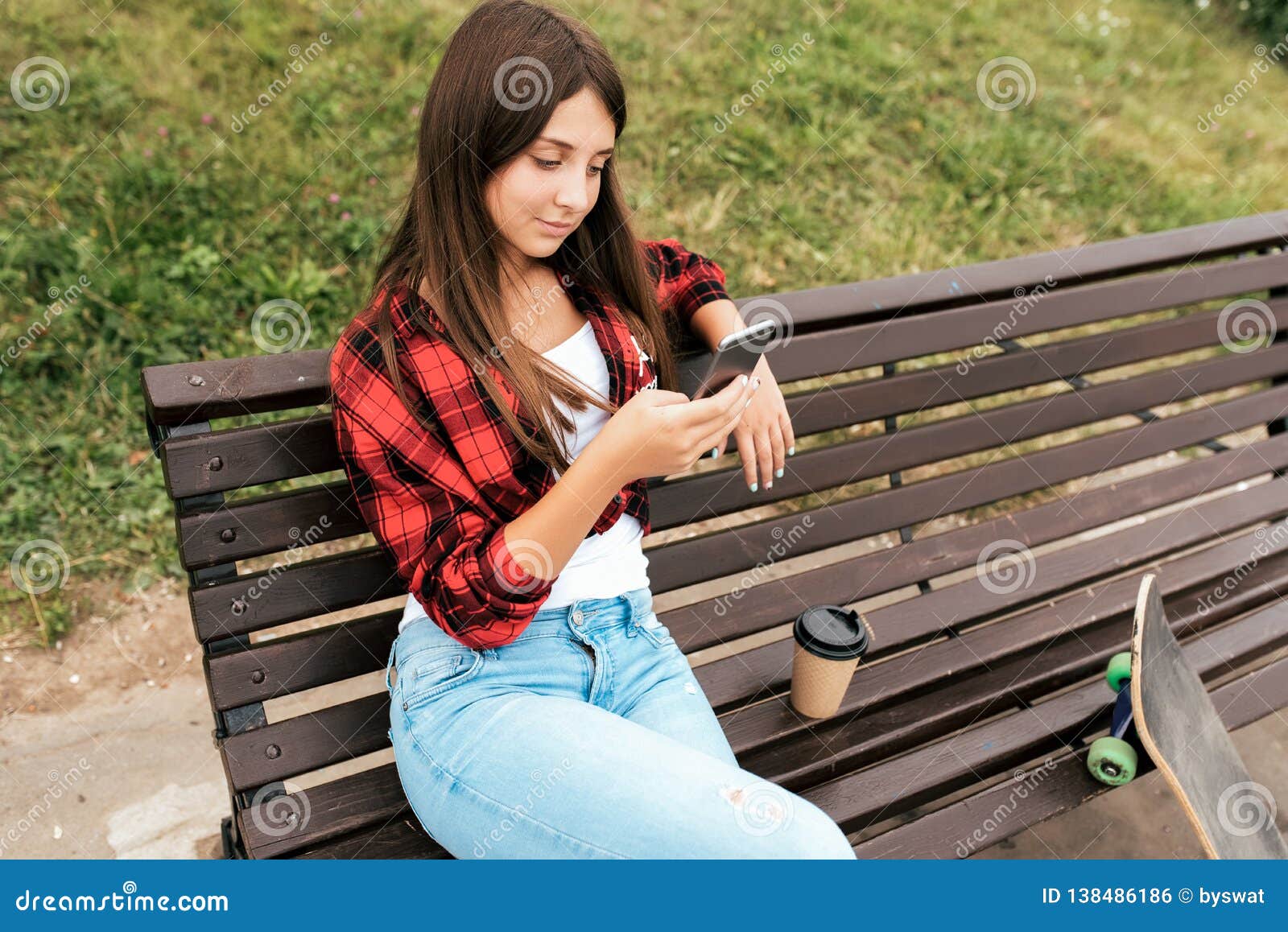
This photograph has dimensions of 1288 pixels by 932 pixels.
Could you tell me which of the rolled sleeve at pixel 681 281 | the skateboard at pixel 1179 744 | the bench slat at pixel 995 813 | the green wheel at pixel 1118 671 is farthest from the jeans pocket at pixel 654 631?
the green wheel at pixel 1118 671

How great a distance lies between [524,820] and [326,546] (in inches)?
77.2

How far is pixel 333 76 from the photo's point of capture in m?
4.06

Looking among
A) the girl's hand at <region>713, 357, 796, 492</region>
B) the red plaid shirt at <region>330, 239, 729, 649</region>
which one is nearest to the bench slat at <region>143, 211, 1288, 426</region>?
the red plaid shirt at <region>330, 239, 729, 649</region>

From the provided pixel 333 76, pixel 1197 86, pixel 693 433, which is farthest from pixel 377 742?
pixel 1197 86

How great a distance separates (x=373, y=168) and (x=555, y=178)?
2471 millimetres

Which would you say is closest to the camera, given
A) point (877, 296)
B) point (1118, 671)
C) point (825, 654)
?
point (825, 654)

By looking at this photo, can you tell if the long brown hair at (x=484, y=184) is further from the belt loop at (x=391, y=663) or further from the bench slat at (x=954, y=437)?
the bench slat at (x=954, y=437)

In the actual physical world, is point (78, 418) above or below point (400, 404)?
below

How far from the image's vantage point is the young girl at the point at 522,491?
1.55 meters

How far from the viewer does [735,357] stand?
1.69 meters

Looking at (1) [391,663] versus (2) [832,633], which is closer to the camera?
(1) [391,663]

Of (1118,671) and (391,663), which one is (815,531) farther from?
(391,663)

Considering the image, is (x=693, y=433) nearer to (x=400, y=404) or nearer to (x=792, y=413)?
(x=400, y=404)

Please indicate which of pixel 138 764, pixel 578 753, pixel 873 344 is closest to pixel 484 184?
pixel 578 753
